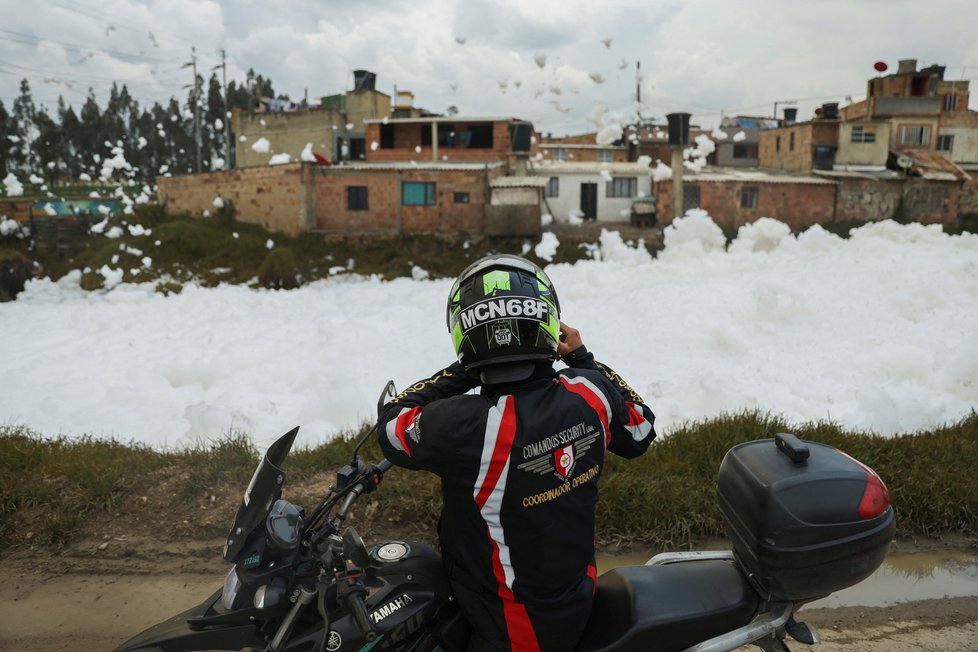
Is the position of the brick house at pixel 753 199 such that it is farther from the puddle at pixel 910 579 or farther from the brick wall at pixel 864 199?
the puddle at pixel 910 579

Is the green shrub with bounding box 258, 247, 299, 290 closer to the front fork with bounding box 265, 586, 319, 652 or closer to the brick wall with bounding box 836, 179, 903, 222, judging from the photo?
the brick wall with bounding box 836, 179, 903, 222

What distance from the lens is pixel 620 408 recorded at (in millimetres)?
2348

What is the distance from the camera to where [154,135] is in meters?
59.0

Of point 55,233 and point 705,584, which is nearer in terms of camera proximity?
point 705,584

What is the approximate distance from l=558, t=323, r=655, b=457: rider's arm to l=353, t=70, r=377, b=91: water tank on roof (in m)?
39.4

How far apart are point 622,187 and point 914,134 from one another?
1510 cm

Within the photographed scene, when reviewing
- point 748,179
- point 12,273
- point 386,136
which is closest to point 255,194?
point 386,136

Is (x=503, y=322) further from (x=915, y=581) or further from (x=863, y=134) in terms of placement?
(x=863, y=134)

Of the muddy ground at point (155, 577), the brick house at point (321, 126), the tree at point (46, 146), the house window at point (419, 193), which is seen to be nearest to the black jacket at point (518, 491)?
the muddy ground at point (155, 577)

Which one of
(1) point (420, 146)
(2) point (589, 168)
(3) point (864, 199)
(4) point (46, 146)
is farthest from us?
(4) point (46, 146)

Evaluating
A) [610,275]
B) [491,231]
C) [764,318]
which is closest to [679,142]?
[491,231]

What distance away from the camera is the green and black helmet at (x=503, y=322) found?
223cm

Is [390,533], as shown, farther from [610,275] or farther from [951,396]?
[610,275]

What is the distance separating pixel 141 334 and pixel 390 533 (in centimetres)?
1588
